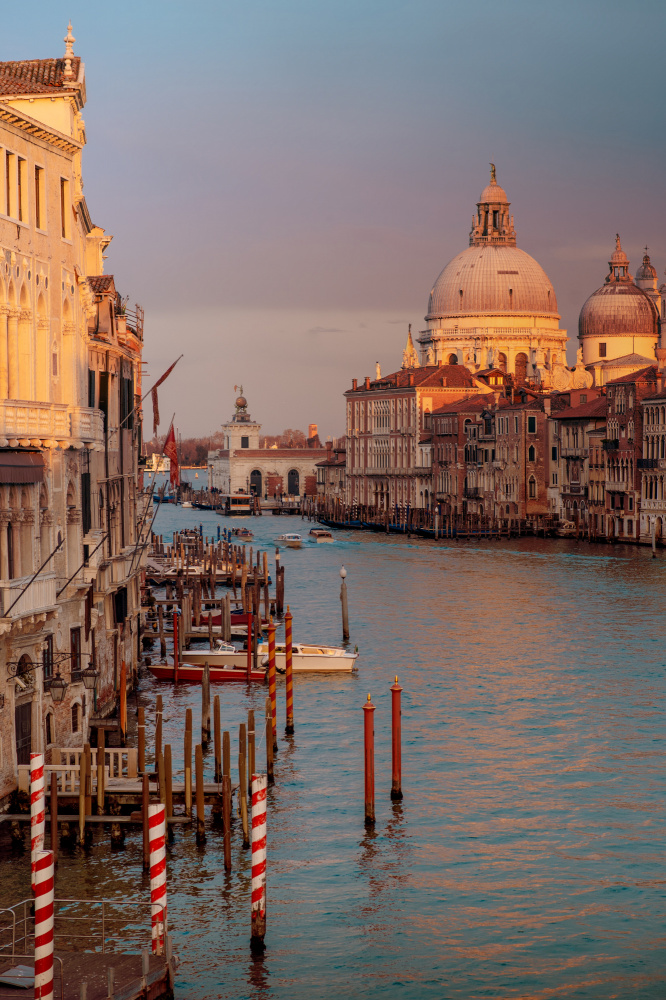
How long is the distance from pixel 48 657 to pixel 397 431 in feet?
306

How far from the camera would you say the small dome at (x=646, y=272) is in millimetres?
120925

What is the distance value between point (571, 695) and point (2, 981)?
61.3 ft

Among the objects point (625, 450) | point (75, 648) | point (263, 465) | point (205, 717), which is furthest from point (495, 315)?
point (75, 648)

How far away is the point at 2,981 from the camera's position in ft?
42.4

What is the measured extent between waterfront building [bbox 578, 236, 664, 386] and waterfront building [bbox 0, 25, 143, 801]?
3758 inches

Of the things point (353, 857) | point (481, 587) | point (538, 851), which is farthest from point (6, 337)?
point (481, 587)

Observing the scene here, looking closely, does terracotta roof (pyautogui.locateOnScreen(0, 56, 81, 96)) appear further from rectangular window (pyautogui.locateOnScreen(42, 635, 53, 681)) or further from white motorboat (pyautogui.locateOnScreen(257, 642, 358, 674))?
white motorboat (pyautogui.locateOnScreen(257, 642, 358, 674))

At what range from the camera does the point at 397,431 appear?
11169 centimetres

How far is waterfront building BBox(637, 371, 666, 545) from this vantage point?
70875 millimetres

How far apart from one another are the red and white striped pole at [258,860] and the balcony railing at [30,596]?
369cm

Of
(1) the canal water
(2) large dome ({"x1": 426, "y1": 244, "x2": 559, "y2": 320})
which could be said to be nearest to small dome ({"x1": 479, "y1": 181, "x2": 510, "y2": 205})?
(2) large dome ({"x1": 426, "y1": 244, "x2": 559, "y2": 320})

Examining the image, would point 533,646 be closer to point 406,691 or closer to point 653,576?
point 406,691

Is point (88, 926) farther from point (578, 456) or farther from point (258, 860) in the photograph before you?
point (578, 456)

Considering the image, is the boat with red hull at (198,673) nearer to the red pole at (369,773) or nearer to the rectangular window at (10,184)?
the red pole at (369,773)
